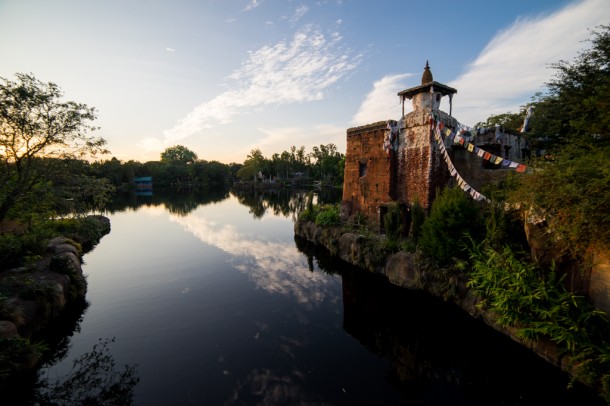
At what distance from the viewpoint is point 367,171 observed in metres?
20.1

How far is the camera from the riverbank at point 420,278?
295 inches

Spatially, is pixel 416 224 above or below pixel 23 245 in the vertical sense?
above

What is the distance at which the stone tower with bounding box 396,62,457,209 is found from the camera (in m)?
16.2

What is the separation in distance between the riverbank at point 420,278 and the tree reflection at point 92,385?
11210 millimetres

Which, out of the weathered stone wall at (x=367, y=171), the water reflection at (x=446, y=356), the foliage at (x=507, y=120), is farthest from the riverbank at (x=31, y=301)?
the foliage at (x=507, y=120)

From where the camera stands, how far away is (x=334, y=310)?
11836 millimetres

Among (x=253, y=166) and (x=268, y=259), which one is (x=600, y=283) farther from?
(x=253, y=166)

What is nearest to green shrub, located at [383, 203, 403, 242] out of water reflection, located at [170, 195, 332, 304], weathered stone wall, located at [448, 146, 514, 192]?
water reflection, located at [170, 195, 332, 304]

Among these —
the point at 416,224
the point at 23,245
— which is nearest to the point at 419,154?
the point at 416,224

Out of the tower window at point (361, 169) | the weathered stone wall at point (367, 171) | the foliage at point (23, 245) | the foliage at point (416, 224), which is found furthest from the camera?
the tower window at point (361, 169)

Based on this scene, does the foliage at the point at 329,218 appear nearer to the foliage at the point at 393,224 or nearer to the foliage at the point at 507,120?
the foliage at the point at 393,224

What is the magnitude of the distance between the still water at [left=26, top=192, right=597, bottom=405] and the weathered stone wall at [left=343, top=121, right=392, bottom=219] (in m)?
6.06

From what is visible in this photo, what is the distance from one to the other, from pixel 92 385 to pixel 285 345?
222 inches

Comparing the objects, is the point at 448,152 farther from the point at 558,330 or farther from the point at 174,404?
the point at 174,404
